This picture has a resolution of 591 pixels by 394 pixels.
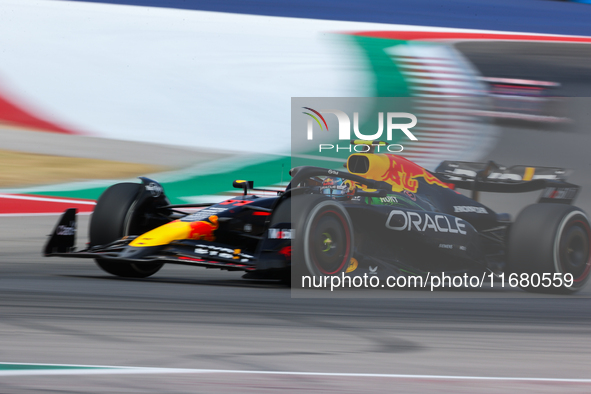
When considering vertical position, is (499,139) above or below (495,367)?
above

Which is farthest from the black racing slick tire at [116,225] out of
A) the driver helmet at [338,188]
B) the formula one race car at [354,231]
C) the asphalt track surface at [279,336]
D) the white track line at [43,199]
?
the white track line at [43,199]

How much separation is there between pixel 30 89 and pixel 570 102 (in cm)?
960

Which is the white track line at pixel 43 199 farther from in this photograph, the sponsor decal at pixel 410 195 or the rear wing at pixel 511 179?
the sponsor decal at pixel 410 195

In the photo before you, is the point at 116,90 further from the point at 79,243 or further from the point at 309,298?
the point at 309,298

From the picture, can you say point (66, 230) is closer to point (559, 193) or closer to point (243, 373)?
point (243, 373)

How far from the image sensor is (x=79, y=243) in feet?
28.1

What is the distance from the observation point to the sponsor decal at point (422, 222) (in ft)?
17.6

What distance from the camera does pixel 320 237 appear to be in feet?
16.6

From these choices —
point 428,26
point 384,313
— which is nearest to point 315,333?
point 384,313

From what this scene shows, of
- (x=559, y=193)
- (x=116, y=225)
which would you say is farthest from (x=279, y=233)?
(x=559, y=193)

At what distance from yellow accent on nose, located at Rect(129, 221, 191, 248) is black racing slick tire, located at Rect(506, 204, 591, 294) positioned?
7.76ft

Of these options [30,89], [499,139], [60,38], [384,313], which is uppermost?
[60,38]

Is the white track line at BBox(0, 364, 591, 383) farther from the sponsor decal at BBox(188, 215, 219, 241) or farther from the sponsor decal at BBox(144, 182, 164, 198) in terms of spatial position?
the sponsor decal at BBox(144, 182, 164, 198)

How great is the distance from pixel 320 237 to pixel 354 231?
1.46ft
